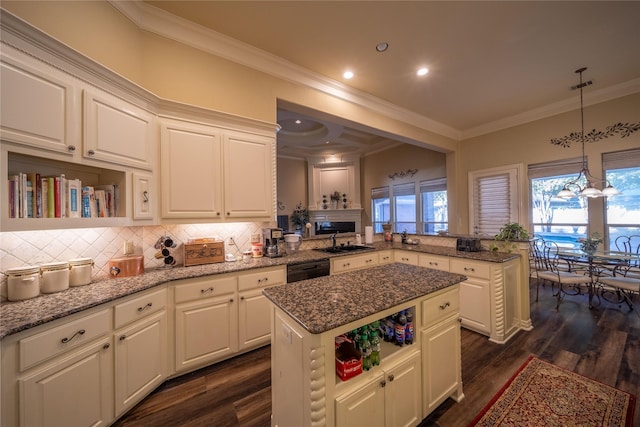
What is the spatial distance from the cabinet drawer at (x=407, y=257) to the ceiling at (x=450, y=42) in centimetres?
238

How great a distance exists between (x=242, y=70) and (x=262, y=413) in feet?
10.7

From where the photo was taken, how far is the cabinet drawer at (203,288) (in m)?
1.93

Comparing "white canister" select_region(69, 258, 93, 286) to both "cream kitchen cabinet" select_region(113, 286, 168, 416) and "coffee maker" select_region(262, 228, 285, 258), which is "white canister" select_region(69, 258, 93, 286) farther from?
"coffee maker" select_region(262, 228, 285, 258)

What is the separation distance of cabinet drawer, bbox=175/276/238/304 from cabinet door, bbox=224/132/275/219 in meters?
0.68

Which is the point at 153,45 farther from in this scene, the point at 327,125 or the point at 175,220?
the point at 327,125

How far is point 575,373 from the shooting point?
6.46ft

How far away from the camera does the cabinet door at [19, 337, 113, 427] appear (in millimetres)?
1150

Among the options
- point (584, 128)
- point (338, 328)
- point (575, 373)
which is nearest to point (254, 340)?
→ point (338, 328)

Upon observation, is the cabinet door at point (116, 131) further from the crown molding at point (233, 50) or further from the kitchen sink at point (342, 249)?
the kitchen sink at point (342, 249)

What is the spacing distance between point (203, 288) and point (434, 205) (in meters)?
5.59

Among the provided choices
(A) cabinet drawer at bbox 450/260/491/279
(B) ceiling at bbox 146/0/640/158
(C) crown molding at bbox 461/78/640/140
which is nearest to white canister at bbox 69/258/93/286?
(B) ceiling at bbox 146/0/640/158

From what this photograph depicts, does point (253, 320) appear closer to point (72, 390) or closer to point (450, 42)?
point (72, 390)

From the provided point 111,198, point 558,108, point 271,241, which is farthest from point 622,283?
point 111,198

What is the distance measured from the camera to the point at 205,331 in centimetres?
203
